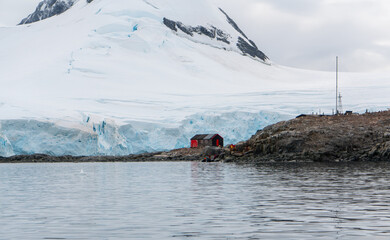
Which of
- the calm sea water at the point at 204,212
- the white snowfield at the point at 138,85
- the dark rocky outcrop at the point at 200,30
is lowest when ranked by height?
the calm sea water at the point at 204,212

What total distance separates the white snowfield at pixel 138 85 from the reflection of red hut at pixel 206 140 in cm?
117

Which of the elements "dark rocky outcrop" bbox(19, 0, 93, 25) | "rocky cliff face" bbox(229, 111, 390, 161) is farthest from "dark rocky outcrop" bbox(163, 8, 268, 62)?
"rocky cliff face" bbox(229, 111, 390, 161)

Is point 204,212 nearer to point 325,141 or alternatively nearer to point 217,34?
point 325,141

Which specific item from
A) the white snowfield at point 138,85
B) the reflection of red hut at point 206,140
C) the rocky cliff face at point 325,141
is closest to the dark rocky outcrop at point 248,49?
the white snowfield at point 138,85

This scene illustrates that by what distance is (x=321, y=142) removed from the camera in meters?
50.1

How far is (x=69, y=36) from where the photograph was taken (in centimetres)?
10856

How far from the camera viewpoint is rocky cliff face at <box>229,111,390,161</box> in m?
48.4

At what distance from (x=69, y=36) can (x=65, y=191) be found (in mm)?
88325

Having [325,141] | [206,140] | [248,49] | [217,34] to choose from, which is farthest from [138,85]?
[325,141]

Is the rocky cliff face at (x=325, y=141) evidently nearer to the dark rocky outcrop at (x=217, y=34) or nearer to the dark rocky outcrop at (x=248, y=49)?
the dark rocky outcrop at (x=217, y=34)

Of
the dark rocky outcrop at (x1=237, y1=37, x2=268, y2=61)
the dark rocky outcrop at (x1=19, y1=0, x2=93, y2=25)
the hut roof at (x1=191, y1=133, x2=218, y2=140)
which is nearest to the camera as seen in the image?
the hut roof at (x1=191, y1=133, x2=218, y2=140)

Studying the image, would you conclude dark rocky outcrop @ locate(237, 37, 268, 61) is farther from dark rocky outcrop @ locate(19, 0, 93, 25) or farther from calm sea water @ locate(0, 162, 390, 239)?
calm sea water @ locate(0, 162, 390, 239)

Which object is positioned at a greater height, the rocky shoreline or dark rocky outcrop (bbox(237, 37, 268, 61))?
dark rocky outcrop (bbox(237, 37, 268, 61))

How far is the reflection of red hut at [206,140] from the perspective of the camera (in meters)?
70.3
